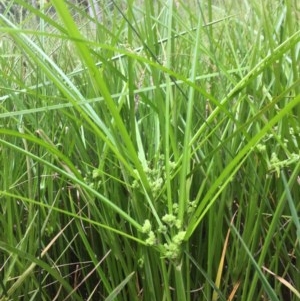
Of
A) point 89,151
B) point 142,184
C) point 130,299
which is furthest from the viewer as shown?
point 89,151

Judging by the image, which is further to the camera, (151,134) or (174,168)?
(151,134)

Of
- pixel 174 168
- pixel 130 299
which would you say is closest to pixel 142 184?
pixel 174 168

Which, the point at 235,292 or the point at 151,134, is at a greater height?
the point at 151,134

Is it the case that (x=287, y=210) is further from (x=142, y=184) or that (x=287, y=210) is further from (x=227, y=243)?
(x=142, y=184)

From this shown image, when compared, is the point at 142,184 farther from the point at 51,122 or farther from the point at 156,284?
the point at 51,122

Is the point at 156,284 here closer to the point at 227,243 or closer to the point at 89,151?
the point at 227,243

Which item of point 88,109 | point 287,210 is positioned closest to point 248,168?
point 287,210

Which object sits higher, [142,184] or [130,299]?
[142,184]

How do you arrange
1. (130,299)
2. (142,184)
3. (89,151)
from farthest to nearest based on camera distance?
1. (89,151)
2. (130,299)
3. (142,184)

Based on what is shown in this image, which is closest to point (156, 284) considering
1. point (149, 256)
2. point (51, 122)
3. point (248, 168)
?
point (149, 256)
